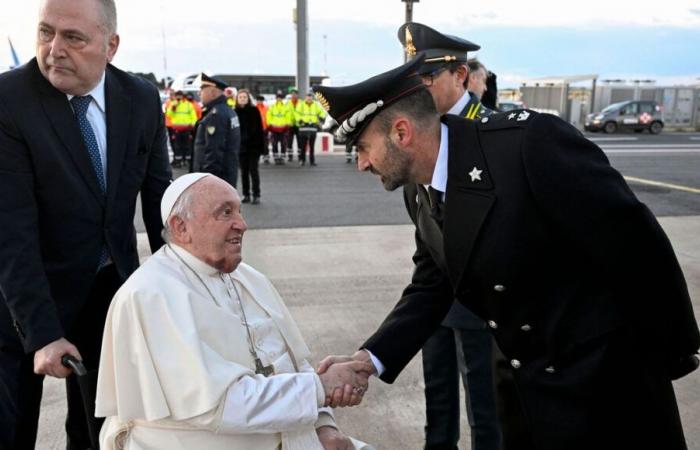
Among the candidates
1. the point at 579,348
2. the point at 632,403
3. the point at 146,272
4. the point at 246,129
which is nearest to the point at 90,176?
the point at 146,272

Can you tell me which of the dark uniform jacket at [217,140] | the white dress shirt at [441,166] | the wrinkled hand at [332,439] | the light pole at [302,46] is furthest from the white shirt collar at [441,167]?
the light pole at [302,46]

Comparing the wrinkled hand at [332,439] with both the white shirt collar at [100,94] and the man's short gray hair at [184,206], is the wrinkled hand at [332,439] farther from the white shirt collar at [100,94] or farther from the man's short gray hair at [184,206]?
the white shirt collar at [100,94]

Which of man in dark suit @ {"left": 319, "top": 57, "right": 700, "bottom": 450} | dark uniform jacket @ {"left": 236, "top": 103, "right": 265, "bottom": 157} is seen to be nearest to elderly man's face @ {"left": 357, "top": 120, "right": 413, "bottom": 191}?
man in dark suit @ {"left": 319, "top": 57, "right": 700, "bottom": 450}

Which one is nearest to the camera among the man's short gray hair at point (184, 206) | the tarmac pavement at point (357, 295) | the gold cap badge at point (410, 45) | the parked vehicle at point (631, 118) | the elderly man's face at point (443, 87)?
the man's short gray hair at point (184, 206)

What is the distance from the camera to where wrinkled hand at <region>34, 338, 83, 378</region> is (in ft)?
6.98

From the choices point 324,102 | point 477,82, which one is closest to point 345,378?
point 324,102

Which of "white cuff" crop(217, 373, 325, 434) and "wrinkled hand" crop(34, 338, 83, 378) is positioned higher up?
"wrinkled hand" crop(34, 338, 83, 378)

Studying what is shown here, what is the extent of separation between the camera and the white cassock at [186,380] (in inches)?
78.0

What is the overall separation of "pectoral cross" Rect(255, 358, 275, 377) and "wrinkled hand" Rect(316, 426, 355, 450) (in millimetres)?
273

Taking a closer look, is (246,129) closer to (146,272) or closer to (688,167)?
(146,272)

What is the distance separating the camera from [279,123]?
51.1 ft

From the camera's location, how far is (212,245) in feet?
7.32

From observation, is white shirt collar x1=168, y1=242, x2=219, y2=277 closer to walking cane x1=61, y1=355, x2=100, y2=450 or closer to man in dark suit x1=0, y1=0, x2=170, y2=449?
man in dark suit x1=0, y1=0, x2=170, y2=449

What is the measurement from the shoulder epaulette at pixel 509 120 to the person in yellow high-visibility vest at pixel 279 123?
44.8 feet
